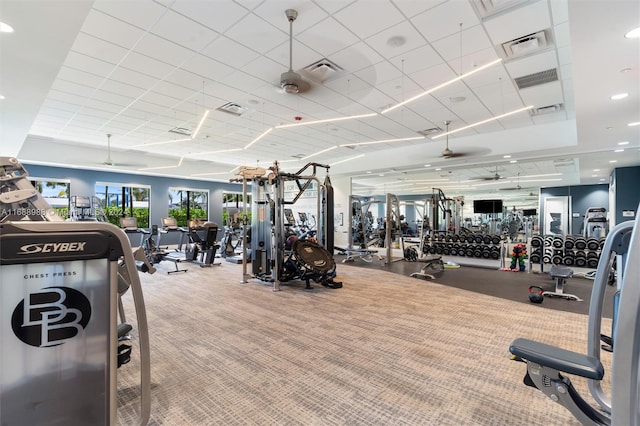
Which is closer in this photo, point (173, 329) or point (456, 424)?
point (456, 424)

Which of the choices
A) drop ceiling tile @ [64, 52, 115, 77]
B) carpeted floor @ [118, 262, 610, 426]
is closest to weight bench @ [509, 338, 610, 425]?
carpeted floor @ [118, 262, 610, 426]

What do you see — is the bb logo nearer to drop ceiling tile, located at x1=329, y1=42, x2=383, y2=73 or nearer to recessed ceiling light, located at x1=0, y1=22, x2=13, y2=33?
recessed ceiling light, located at x1=0, y1=22, x2=13, y2=33

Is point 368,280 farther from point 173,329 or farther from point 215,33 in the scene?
point 215,33

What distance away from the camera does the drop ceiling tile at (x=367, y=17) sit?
3346 millimetres

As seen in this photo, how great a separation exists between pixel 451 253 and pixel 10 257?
29.9 feet

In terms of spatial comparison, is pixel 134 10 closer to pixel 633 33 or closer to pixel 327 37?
pixel 327 37

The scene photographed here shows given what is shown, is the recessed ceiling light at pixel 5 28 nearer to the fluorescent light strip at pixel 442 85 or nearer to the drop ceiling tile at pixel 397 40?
the drop ceiling tile at pixel 397 40

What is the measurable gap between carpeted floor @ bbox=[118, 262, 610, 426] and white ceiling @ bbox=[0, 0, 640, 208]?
9.89 ft

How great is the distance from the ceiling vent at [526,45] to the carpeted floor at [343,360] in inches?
136

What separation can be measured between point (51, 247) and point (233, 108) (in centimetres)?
543

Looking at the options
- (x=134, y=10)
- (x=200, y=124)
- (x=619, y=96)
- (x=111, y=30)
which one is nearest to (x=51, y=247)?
(x=134, y=10)

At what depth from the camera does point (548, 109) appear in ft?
20.4

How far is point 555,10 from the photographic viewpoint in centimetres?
329

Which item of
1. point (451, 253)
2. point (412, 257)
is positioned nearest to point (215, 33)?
point (412, 257)
